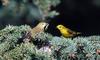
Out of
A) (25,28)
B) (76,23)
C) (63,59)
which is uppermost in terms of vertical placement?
(76,23)

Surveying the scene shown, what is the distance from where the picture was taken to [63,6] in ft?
31.4

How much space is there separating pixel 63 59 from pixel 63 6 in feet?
20.4

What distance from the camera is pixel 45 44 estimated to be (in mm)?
3430

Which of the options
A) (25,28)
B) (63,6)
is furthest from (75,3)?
(25,28)

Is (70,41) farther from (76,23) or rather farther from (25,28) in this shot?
(76,23)

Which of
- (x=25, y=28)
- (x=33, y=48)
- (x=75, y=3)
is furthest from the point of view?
(x=75, y=3)

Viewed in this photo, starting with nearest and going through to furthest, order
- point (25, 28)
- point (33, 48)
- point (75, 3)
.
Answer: point (33, 48), point (25, 28), point (75, 3)

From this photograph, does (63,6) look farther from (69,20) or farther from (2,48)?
(2,48)

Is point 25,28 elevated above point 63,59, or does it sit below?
above

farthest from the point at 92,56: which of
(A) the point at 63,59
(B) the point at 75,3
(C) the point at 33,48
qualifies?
(B) the point at 75,3

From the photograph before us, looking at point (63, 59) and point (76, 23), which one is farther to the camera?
point (76, 23)

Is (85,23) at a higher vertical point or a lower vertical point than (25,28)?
higher

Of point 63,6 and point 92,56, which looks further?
point 63,6

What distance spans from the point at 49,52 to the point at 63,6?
6.25 meters
